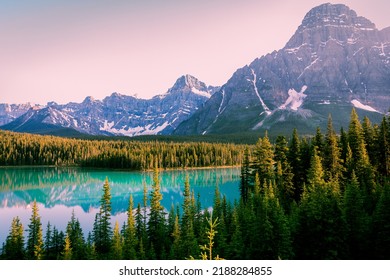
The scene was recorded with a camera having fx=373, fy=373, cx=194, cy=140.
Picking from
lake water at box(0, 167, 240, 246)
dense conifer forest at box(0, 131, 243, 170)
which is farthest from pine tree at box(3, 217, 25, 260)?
dense conifer forest at box(0, 131, 243, 170)

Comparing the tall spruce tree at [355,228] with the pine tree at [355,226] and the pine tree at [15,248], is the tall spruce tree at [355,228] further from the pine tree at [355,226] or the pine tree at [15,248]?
the pine tree at [15,248]

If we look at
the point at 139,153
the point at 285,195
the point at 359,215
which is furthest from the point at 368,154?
the point at 139,153

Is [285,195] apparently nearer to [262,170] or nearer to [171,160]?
[262,170]

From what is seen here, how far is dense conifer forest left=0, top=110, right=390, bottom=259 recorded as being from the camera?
22422 millimetres

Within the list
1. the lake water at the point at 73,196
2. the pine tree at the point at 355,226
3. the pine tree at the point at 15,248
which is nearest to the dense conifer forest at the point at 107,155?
the lake water at the point at 73,196

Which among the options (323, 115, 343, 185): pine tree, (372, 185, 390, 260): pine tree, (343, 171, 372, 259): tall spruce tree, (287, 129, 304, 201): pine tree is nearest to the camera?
(372, 185, 390, 260): pine tree

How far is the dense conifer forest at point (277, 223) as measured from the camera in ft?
73.6

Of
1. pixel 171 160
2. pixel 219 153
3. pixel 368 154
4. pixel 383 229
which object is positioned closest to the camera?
pixel 383 229

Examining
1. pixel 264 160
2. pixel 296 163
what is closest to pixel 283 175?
pixel 264 160

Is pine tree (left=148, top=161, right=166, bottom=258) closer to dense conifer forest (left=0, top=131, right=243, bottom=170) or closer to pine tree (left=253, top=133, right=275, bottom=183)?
pine tree (left=253, top=133, right=275, bottom=183)

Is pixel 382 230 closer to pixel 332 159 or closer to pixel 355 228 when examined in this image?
pixel 355 228

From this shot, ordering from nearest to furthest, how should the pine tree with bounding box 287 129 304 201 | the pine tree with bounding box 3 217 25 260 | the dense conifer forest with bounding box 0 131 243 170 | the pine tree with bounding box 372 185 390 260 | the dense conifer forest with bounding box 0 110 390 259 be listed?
the pine tree with bounding box 372 185 390 260 < the dense conifer forest with bounding box 0 110 390 259 < the pine tree with bounding box 3 217 25 260 < the pine tree with bounding box 287 129 304 201 < the dense conifer forest with bounding box 0 131 243 170
